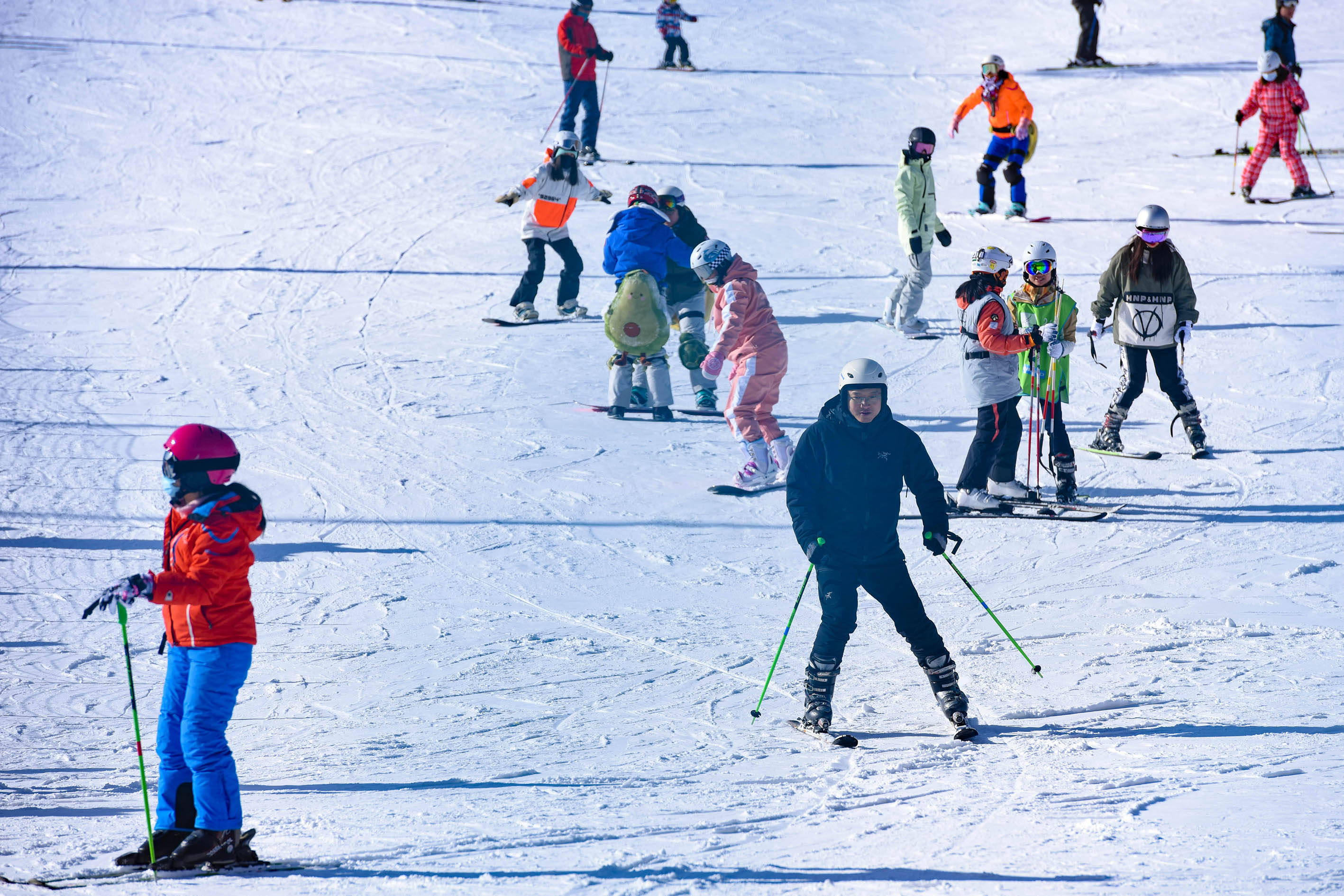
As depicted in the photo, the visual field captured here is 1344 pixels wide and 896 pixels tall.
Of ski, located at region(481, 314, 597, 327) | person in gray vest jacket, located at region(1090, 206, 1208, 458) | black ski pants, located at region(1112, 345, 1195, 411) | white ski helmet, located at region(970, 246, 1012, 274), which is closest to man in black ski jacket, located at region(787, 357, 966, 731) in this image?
white ski helmet, located at region(970, 246, 1012, 274)

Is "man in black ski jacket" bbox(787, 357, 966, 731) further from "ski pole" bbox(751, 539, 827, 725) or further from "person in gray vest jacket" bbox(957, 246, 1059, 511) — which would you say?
"person in gray vest jacket" bbox(957, 246, 1059, 511)

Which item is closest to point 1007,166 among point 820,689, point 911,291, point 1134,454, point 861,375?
point 911,291

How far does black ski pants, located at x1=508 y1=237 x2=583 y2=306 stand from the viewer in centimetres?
1260

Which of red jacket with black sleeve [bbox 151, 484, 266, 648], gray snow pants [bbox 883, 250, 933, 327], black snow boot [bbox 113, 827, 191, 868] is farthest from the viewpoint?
gray snow pants [bbox 883, 250, 933, 327]

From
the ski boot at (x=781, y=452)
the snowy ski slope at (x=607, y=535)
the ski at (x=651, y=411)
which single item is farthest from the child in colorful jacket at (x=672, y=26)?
the ski boot at (x=781, y=452)

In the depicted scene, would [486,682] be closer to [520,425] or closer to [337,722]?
[337,722]

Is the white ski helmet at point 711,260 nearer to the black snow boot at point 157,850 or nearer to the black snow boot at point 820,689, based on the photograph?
the black snow boot at point 820,689

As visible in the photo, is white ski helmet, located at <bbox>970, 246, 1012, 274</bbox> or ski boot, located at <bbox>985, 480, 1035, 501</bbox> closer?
white ski helmet, located at <bbox>970, 246, 1012, 274</bbox>

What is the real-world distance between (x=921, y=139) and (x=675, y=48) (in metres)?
12.6

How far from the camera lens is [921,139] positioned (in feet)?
38.1

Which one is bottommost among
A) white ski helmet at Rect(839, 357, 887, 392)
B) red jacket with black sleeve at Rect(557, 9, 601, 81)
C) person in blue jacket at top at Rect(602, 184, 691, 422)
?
white ski helmet at Rect(839, 357, 887, 392)

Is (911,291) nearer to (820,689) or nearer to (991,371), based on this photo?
(991,371)

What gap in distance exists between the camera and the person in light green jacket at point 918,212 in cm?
1172

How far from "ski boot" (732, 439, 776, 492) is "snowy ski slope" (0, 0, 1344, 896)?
0.26m
